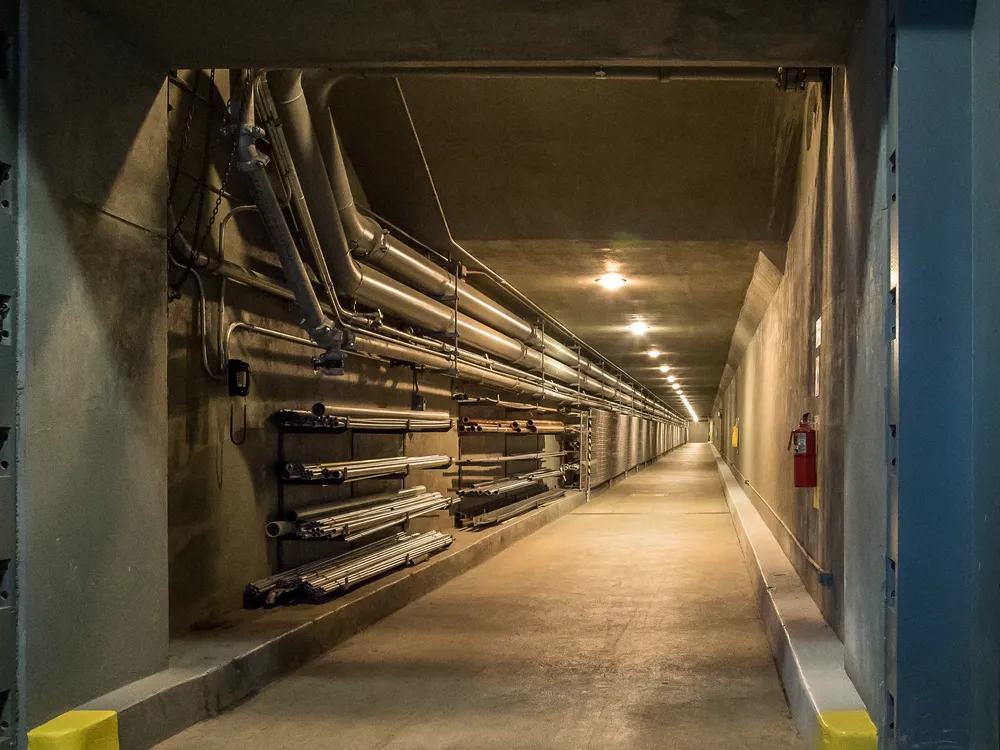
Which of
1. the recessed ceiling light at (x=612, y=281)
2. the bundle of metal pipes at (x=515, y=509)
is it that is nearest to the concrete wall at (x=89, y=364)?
the recessed ceiling light at (x=612, y=281)

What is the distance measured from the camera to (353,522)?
653cm

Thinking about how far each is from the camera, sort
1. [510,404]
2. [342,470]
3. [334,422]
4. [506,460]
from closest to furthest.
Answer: [334,422]
[342,470]
[510,404]
[506,460]

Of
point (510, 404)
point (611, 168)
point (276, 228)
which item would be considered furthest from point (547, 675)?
point (510, 404)

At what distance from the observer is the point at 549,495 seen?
595 inches

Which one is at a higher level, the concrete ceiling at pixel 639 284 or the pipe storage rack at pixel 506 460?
the concrete ceiling at pixel 639 284

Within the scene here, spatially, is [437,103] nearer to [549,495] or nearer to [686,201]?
[686,201]

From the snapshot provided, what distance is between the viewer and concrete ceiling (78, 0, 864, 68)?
3650 millimetres

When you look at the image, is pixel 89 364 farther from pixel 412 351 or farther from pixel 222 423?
pixel 412 351

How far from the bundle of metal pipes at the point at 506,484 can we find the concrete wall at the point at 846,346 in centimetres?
428

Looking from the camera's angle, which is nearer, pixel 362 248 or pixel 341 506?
pixel 362 248

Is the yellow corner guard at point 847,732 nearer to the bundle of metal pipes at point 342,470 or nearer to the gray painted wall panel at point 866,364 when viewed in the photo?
the gray painted wall panel at point 866,364

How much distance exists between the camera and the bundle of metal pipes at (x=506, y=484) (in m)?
11.0

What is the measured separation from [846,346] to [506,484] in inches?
321

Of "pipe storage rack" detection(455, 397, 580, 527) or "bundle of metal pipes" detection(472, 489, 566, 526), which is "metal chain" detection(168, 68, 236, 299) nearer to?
"pipe storage rack" detection(455, 397, 580, 527)
